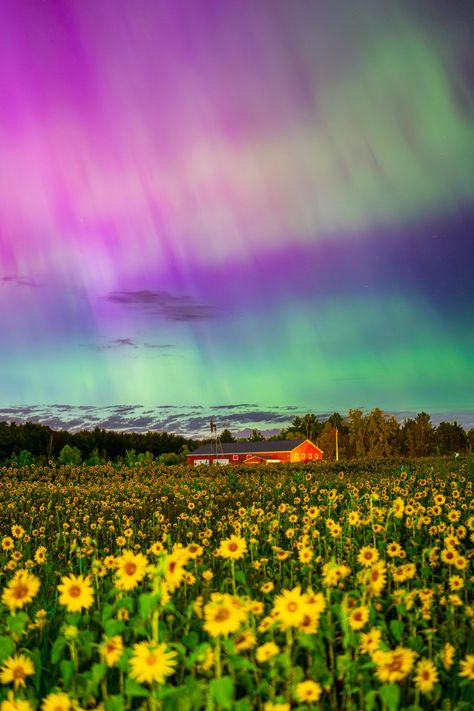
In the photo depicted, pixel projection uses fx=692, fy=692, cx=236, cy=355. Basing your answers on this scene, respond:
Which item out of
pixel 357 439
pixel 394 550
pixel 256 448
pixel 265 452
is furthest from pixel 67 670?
pixel 357 439

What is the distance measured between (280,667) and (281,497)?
1004cm

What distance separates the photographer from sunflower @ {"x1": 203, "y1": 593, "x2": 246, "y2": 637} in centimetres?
286

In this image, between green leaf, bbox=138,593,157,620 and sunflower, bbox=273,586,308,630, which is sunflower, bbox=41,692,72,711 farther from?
sunflower, bbox=273,586,308,630

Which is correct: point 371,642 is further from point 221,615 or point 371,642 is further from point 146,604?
point 146,604

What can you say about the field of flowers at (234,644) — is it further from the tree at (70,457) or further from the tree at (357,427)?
the tree at (357,427)

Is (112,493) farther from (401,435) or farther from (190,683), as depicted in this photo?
(401,435)

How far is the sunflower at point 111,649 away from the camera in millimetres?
3146

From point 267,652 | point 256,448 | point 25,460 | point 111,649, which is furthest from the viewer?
point 256,448

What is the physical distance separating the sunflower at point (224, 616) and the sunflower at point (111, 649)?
1.71 feet

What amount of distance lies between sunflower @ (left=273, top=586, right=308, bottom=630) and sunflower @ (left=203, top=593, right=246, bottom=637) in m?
0.25

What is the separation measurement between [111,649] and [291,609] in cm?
86

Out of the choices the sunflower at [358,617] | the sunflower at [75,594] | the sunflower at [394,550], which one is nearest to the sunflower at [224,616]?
the sunflower at [75,594]

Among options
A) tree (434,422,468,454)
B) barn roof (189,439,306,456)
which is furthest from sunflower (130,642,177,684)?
tree (434,422,468,454)

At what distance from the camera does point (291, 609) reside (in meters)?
3.12
